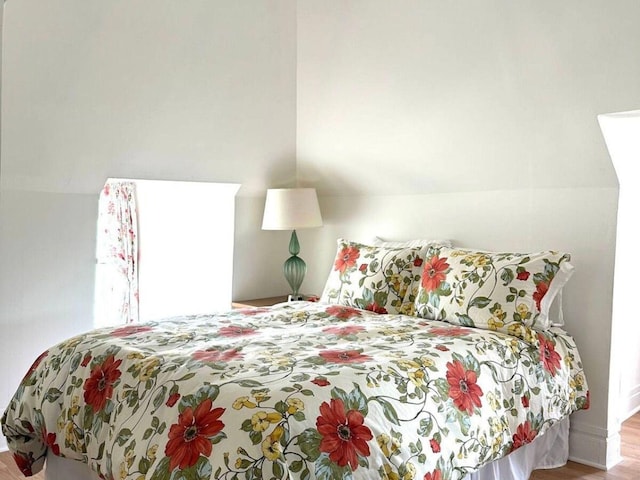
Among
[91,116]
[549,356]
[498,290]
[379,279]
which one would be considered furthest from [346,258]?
[91,116]

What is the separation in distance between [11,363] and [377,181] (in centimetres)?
231

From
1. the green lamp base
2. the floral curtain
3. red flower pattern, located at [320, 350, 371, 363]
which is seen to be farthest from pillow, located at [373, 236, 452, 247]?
the floral curtain

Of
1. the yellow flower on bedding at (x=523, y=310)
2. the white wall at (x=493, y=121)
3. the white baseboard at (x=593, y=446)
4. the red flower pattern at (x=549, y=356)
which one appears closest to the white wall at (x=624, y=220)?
the white wall at (x=493, y=121)

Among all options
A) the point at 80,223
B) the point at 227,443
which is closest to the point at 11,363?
the point at 80,223

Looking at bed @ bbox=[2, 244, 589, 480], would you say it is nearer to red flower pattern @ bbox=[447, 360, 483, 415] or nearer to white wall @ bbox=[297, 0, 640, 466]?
red flower pattern @ bbox=[447, 360, 483, 415]

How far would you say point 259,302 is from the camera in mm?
4047

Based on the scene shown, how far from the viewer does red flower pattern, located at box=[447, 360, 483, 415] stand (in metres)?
2.09

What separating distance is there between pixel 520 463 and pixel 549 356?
0.48 m

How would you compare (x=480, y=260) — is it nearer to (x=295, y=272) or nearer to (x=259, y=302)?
(x=295, y=272)

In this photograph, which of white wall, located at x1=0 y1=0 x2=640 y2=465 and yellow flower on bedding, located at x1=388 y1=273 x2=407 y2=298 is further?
yellow flower on bedding, located at x1=388 y1=273 x2=407 y2=298

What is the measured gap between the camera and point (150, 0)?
10.4ft

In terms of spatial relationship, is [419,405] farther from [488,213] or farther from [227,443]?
[488,213]

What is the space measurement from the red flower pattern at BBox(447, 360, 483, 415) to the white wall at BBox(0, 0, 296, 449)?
2.09 metres

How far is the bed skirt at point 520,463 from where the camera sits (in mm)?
2332
